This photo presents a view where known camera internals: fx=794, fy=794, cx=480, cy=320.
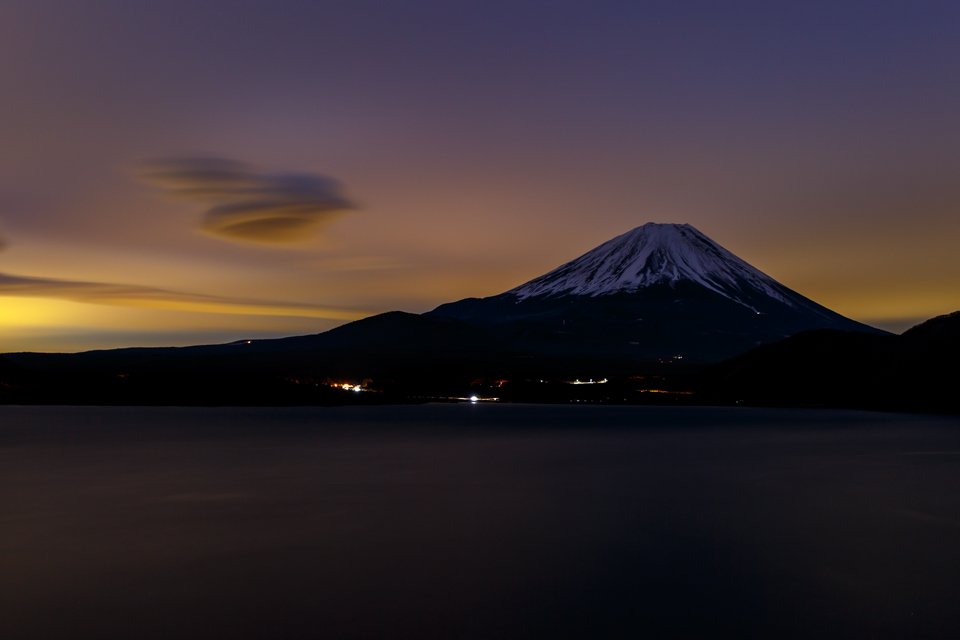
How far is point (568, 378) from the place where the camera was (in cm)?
14500

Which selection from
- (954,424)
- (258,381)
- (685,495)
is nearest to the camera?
(685,495)

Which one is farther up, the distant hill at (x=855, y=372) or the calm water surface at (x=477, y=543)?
the distant hill at (x=855, y=372)

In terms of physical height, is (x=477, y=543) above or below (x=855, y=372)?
below

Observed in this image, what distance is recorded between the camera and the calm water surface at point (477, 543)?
39.0 ft

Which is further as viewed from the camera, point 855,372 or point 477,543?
point 855,372

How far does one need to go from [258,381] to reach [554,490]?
83.9m

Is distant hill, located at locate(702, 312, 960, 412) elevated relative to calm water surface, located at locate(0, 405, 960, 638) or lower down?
elevated

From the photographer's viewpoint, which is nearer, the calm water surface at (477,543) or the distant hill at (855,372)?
the calm water surface at (477,543)

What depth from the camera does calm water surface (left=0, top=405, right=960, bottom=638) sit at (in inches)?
468

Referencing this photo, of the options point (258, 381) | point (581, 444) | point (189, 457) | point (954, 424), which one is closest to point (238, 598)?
point (189, 457)

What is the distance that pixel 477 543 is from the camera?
1750 cm

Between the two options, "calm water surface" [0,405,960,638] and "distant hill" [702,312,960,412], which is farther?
"distant hill" [702,312,960,412]

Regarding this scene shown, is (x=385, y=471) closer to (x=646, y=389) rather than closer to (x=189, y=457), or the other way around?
(x=189, y=457)

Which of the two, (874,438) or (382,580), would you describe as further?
(874,438)
